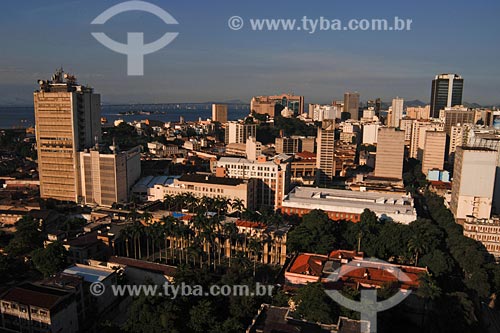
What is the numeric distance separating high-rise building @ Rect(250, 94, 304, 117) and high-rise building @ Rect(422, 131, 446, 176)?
56689 mm

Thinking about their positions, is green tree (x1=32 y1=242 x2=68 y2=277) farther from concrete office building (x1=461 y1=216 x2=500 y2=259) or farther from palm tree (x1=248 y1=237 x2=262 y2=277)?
concrete office building (x1=461 y1=216 x2=500 y2=259)

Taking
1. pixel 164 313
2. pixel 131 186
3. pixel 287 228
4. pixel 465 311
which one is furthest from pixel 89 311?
pixel 131 186

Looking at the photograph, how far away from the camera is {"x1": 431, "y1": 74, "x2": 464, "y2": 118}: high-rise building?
307 feet

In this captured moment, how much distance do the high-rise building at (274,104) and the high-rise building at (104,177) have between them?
73628mm

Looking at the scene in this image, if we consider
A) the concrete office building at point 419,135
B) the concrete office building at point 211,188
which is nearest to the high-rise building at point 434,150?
the concrete office building at point 419,135

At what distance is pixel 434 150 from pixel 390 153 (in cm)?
685

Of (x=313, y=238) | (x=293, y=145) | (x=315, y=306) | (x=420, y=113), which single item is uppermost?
(x=420, y=113)

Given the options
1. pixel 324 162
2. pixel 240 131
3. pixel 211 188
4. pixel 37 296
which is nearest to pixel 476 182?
pixel 324 162

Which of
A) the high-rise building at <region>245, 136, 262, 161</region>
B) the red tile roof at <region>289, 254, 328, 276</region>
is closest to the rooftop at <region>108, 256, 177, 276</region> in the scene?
the red tile roof at <region>289, 254, 328, 276</region>

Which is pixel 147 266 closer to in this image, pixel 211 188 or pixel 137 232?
pixel 137 232

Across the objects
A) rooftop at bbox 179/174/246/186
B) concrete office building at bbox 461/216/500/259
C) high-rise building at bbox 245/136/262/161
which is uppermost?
high-rise building at bbox 245/136/262/161

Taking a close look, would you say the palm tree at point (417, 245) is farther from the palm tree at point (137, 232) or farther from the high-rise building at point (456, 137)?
the high-rise building at point (456, 137)

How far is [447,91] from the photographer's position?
308 feet

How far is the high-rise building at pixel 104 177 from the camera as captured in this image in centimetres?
3569
